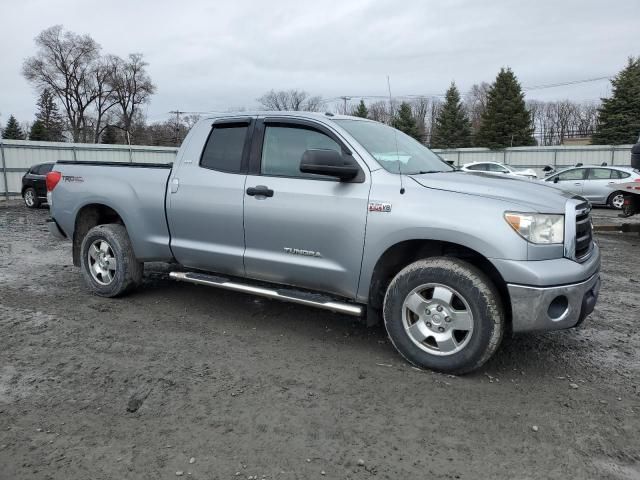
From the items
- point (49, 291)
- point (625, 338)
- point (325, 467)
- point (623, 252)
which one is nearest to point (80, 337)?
point (49, 291)

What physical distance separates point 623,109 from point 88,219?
4146 cm

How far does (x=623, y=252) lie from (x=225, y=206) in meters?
7.18

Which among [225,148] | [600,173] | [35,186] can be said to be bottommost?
[35,186]

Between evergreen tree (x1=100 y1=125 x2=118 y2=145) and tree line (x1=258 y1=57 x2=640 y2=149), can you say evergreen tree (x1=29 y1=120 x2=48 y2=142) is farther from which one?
tree line (x1=258 y1=57 x2=640 y2=149)

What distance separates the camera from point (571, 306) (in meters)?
3.48

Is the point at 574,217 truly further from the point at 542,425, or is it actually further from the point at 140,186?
the point at 140,186

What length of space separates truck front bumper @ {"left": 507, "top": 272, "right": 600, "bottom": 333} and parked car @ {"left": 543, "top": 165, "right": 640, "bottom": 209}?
1420cm

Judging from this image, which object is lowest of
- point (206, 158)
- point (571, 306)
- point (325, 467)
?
point (325, 467)

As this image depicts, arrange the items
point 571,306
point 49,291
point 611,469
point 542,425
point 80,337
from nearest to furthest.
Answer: point 611,469 < point 542,425 < point 571,306 < point 80,337 < point 49,291

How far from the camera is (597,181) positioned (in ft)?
55.3

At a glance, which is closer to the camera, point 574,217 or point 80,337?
point 574,217

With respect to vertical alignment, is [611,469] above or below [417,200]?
below

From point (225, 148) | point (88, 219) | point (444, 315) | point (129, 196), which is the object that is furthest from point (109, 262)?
point (444, 315)

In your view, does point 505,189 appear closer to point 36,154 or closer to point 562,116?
point 36,154
